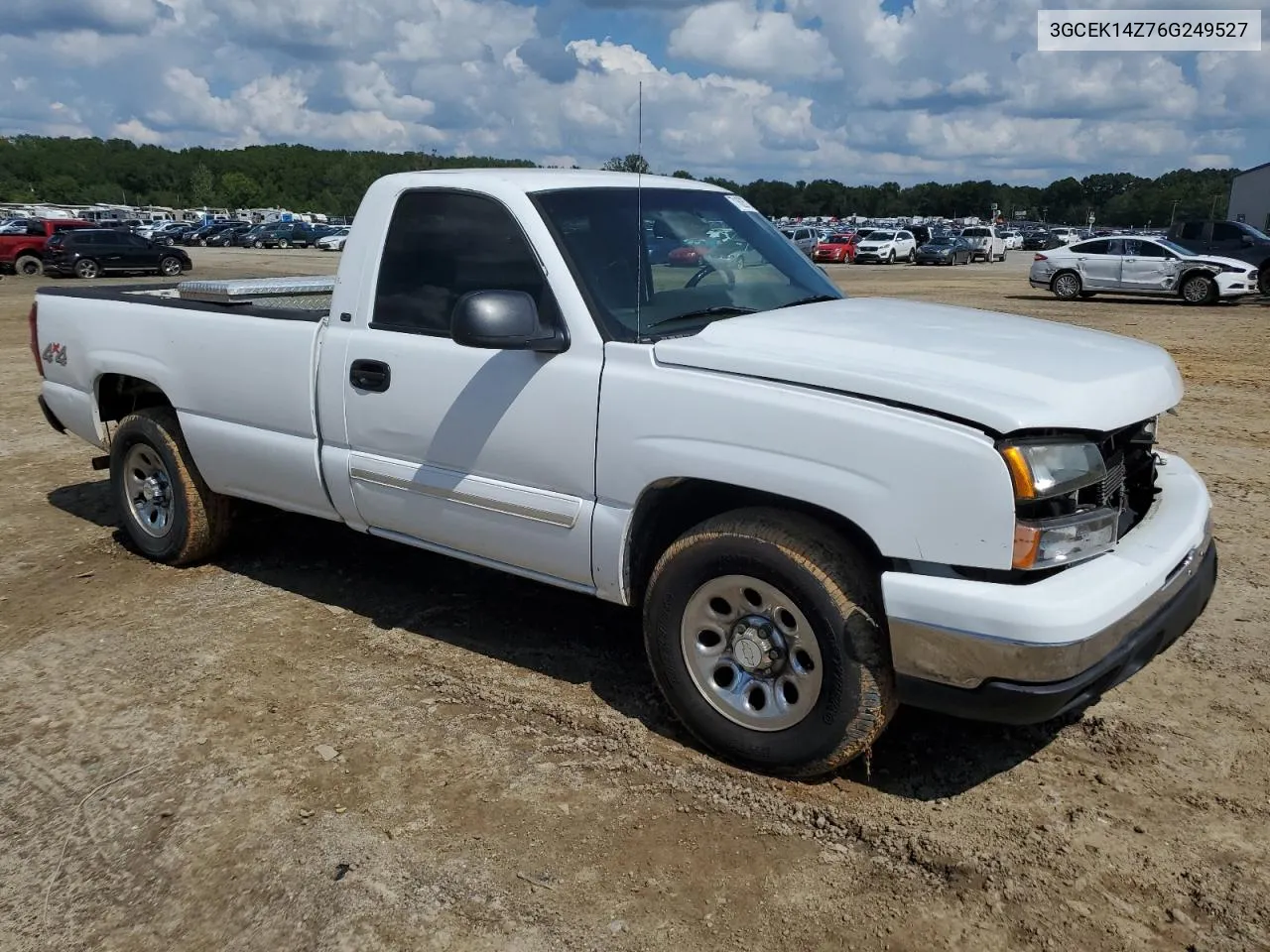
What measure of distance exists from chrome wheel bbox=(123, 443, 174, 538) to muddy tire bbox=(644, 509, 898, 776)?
3160 mm

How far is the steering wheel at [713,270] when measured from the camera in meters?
4.05

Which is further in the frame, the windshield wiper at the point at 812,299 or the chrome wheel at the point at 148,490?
the chrome wheel at the point at 148,490

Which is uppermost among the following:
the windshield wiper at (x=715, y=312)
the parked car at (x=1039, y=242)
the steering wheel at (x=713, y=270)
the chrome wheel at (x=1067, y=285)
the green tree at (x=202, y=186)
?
the green tree at (x=202, y=186)

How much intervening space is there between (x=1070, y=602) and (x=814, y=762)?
95cm

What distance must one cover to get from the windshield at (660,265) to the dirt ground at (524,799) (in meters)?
1.48

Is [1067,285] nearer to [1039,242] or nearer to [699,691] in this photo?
[699,691]

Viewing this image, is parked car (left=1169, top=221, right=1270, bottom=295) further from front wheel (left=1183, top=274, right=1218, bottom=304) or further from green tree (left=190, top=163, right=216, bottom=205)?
green tree (left=190, top=163, right=216, bottom=205)

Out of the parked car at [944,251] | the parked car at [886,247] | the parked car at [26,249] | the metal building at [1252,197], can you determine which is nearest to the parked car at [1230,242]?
the parked car at [944,251]

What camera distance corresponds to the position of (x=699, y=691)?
11.5 feet

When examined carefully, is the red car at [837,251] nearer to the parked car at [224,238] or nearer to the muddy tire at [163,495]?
the parked car at [224,238]

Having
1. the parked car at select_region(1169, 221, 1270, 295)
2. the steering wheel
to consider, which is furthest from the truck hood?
the parked car at select_region(1169, 221, 1270, 295)

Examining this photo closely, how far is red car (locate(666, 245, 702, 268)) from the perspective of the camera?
4.05 meters

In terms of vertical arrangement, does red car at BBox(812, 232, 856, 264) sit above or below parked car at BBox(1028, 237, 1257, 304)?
below

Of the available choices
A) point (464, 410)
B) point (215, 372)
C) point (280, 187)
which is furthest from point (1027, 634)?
point (280, 187)
